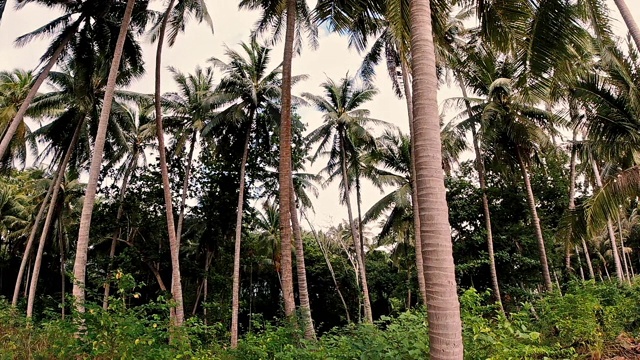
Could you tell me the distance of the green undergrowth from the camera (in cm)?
406

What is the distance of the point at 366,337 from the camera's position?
462 centimetres

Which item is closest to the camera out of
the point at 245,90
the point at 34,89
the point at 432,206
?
the point at 432,206

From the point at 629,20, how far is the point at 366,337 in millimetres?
6532

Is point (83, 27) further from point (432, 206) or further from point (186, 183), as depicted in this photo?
point (432, 206)

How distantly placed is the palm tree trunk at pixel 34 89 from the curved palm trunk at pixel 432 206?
37.3 feet

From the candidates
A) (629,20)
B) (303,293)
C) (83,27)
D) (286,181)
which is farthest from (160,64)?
(629,20)

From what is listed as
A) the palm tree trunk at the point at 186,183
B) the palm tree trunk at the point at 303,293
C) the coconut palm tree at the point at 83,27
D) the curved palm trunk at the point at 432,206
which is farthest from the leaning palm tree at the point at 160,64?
the curved palm trunk at the point at 432,206

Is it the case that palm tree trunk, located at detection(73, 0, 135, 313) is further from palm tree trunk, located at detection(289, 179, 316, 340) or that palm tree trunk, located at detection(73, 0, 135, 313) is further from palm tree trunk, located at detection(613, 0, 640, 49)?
palm tree trunk, located at detection(613, 0, 640, 49)

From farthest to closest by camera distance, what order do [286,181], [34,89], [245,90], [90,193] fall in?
1. [245,90]
2. [34,89]
3. [90,193]
4. [286,181]

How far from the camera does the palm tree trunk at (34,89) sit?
10.3m

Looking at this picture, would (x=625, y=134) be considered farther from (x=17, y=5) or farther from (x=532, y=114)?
(x=17, y=5)

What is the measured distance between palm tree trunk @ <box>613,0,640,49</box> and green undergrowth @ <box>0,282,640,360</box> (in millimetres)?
4226

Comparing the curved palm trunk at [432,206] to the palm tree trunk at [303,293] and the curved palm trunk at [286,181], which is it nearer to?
the palm tree trunk at [303,293]

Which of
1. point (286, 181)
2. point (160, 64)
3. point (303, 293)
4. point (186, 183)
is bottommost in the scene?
point (303, 293)
